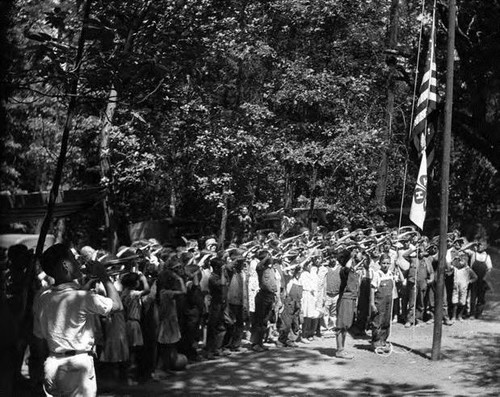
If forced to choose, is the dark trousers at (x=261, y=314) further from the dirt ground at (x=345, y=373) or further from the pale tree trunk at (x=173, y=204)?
the pale tree trunk at (x=173, y=204)

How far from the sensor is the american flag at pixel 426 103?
14.1 meters

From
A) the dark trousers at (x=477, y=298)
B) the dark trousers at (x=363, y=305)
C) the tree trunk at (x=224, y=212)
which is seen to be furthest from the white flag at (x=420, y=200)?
the tree trunk at (x=224, y=212)

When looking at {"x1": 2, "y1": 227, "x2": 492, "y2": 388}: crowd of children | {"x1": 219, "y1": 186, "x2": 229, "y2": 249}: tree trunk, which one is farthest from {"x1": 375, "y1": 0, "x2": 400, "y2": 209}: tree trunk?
{"x1": 219, "y1": 186, "x2": 229, "y2": 249}: tree trunk

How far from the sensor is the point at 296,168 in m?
23.3

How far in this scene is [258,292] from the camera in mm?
13852

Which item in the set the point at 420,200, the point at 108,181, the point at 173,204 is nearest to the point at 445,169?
the point at 420,200

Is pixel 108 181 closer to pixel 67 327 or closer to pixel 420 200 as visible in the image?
pixel 420 200

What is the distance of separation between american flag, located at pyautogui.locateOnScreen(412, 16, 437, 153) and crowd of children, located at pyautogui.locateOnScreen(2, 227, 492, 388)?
2390mm

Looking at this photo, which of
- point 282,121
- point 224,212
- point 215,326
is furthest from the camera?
point 282,121

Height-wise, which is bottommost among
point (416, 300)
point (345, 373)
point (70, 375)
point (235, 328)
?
point (345, 373)

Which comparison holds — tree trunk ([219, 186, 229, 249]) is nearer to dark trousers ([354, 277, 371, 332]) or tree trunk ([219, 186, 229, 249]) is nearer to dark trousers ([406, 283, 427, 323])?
dark trousers ([406, 283, 427, 323])

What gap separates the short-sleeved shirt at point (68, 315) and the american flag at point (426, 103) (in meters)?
9.68

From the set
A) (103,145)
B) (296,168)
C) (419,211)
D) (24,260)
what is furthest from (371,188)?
(24,260)

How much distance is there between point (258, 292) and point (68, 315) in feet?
27.6
